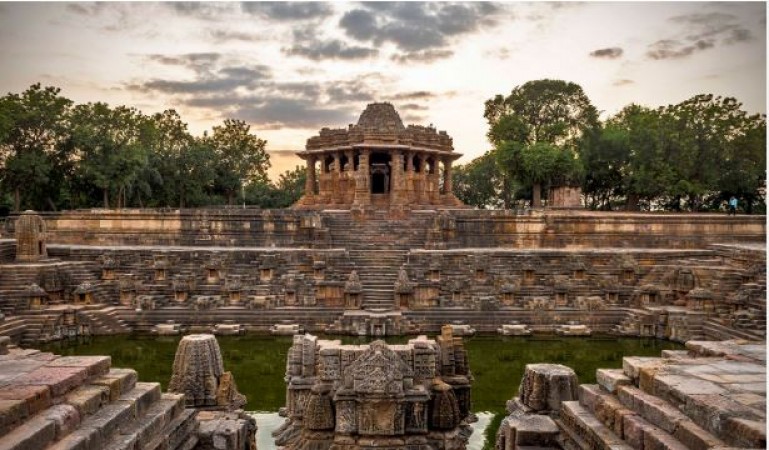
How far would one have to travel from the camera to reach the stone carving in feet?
27.4

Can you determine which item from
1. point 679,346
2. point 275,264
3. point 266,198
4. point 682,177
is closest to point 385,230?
point 275,264

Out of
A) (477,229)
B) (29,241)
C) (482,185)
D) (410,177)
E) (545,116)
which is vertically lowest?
(29,241)

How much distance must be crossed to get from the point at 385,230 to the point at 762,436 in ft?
61.2

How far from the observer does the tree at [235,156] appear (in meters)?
42.8

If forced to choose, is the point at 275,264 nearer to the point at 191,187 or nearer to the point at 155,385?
the point at 155,385

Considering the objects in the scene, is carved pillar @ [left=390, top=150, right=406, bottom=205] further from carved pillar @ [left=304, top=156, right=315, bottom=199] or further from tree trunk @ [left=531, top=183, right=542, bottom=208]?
tree trunk @ [left=531, top=183, right=542, bottom=208]

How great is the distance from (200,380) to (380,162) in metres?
23.4

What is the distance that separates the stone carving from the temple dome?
2263 centimetres

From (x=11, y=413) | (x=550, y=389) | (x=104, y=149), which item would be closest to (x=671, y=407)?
(x=550, y=389)

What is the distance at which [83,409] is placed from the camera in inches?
204

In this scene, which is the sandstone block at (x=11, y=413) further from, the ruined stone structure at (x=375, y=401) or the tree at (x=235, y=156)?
the tree at (x=235, y=156)

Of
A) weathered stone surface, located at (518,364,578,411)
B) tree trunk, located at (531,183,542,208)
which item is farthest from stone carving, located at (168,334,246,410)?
tree trunk, located at (531,183,542,208)

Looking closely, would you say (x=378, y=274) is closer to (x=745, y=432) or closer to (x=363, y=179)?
(x=363, y=179)

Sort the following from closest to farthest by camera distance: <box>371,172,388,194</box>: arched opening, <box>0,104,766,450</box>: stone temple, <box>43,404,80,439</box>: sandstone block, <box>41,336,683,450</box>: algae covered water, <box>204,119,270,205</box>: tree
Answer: <box>43,404,80,439</box>: sandstone block → <box>0,104,766,450</box>: stone temple → <box>41,336,683,450</box>: algae covered water → <box>371,172,388,194</box>: arched opening → <box>204,119,270,205</box>: tree
